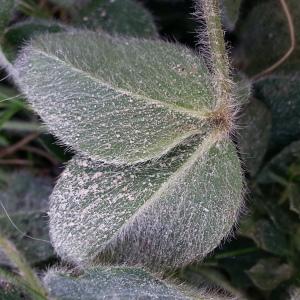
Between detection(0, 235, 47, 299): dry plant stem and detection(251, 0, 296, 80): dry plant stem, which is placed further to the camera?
→ detection(251, 0, 296, 80): dry plant stem

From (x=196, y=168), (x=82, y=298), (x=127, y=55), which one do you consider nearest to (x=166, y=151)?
(x=196, y=168)

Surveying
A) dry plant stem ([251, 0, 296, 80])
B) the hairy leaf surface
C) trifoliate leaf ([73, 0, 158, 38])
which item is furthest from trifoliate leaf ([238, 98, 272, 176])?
the hairy leaf surface

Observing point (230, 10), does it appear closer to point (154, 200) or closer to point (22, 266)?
point (154, 200)

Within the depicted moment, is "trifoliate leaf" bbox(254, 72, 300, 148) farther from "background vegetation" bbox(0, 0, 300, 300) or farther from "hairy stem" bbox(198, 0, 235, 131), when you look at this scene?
"hairy stem" bbox(198, 0, 235, 131)

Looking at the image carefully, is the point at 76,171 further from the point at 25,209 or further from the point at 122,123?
the point at 25,209

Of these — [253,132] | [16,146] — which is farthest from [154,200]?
[16,146]

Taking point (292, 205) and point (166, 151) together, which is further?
point (292, 205)
